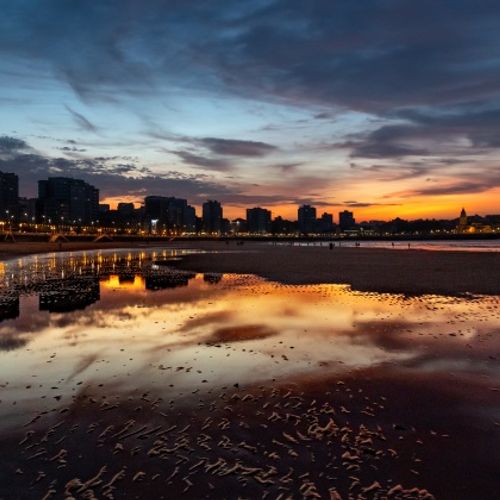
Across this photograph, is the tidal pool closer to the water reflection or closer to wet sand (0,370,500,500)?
the water reflection

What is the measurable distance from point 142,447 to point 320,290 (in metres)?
19.5

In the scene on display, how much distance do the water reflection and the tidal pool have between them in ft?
0.13

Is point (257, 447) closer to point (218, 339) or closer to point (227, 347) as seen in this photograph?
point (227, 347)

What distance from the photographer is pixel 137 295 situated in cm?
2305

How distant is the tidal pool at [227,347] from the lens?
873 cm

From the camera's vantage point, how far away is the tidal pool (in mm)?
8727

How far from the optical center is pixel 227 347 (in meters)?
12.1

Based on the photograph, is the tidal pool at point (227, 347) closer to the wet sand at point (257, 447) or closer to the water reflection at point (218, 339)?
the water reflection at point (218, 339)

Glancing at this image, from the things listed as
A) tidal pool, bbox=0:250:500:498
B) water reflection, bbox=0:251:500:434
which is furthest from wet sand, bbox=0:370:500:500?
water reflection, bbox=0:251:500:434

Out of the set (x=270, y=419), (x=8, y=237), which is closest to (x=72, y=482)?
(x=270, y=419)

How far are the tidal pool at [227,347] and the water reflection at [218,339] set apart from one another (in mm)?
39

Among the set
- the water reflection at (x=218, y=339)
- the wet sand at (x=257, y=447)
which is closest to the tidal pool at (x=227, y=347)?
the water reflection at (x=218, y=339)

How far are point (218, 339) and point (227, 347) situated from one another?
1003 mm

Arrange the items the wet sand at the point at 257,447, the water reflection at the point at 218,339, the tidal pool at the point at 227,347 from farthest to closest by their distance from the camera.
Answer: the water reflection at the point at 218,339, the tidal pool at the point at 227,347, the wet sand at the point at 257,447
